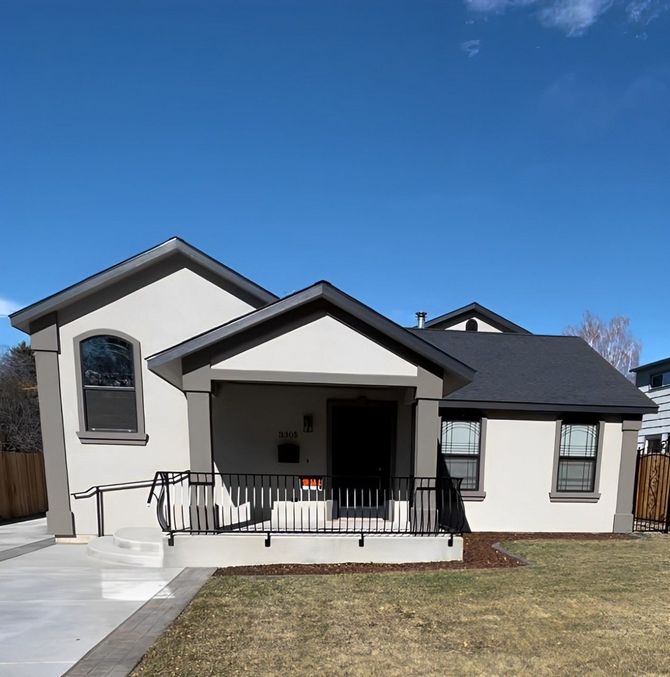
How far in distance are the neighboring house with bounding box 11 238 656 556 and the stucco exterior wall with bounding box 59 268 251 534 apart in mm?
26

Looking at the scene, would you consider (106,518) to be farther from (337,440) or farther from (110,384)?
(337,440)

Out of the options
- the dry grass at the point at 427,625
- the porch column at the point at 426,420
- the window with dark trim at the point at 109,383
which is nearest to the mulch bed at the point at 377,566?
the dry grass at the point at 427,625

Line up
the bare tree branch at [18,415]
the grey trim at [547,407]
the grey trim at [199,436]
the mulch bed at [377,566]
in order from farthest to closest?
the bare tree branch at [18,415]
the grey trim at [547,407]
the grey trim at [199,436]
the mulch bed at [377,566]

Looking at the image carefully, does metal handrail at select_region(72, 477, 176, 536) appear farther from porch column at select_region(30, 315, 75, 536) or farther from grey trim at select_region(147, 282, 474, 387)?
grey trim at select_region(147, 282, 474, 387)

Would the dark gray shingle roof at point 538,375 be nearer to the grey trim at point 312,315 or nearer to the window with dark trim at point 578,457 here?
the window with dark trim at point 578,457

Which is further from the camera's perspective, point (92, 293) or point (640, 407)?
point (640, 407)

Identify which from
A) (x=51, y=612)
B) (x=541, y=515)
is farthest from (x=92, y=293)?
(x=541, y=515)

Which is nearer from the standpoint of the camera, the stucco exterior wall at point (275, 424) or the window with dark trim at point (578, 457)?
the stucco exterior wall at point (275, 424)

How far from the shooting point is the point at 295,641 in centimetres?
388

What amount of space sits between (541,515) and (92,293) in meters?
10.2

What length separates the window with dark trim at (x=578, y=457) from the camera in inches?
356

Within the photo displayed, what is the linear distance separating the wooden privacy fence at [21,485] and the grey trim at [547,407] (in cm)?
990

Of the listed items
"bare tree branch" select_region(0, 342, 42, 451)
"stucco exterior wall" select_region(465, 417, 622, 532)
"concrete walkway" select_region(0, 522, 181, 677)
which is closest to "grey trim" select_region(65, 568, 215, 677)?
"concrete walkway" select_region(0, 522, 181, 677)

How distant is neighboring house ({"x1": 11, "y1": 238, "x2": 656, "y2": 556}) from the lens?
6496 mm
